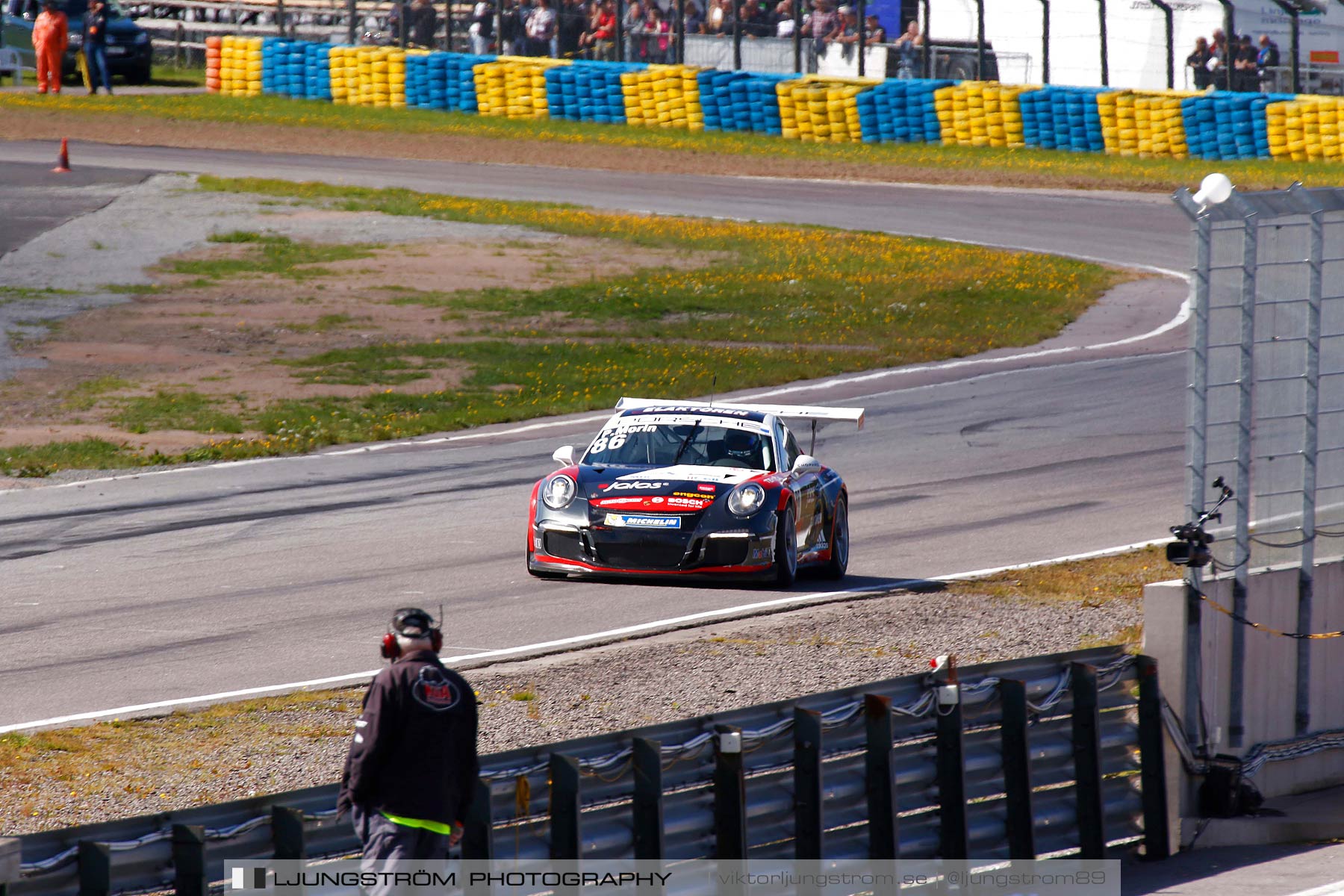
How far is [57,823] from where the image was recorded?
852cm

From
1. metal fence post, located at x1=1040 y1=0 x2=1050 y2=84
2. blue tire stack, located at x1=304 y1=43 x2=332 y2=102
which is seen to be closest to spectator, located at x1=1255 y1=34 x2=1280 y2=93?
metal fence post, located at x1=1040 y1=0 x2=1050 y2=84

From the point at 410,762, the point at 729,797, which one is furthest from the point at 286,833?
the point at 729,797

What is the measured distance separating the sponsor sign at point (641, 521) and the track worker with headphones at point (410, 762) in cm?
682

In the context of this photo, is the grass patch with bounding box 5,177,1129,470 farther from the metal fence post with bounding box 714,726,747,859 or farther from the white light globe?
the metal fence post with bounding box 714,726,747,859

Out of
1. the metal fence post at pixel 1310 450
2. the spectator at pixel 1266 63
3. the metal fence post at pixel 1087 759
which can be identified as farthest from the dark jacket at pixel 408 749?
the spectator at pixel 1266 63

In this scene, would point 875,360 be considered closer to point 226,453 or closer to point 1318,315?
point 226,453

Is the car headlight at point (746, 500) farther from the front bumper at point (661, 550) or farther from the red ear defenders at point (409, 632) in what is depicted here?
the red ear defenders at point (409, 632)

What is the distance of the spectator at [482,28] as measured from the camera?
1800 inches

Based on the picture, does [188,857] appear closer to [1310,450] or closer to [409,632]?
[409,632]

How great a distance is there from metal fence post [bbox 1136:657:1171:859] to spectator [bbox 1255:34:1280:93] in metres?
30.6

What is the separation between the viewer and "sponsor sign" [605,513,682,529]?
1322 centimetres

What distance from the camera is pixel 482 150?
41156 mm

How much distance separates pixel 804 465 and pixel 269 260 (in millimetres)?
17380

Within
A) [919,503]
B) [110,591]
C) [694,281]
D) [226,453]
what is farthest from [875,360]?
[110,591]
